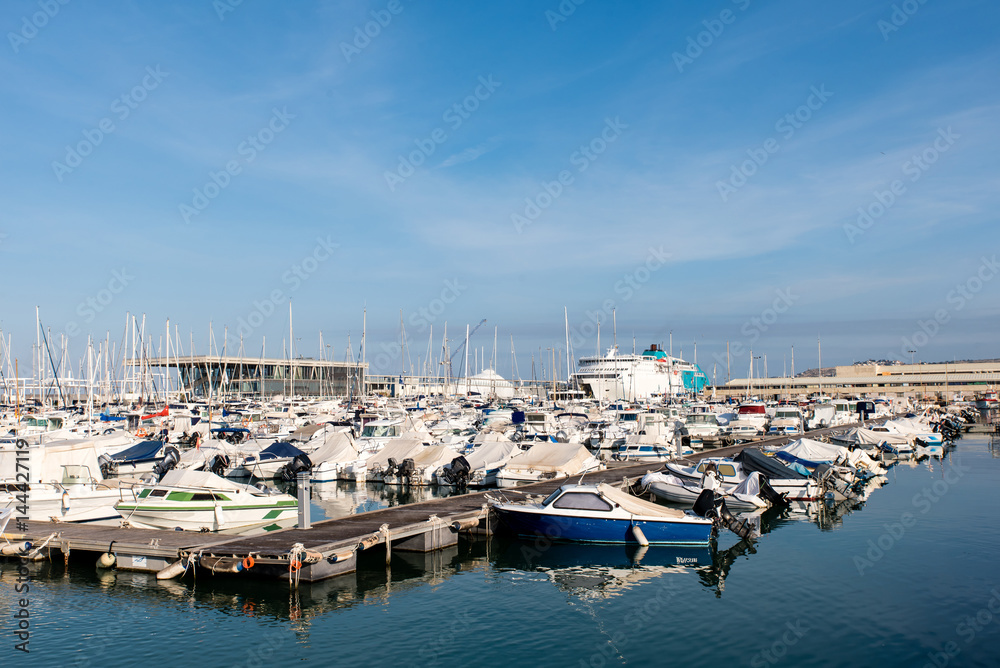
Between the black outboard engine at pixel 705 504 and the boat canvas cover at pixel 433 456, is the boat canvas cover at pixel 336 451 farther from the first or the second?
the black outboard engine at pixel 705 504

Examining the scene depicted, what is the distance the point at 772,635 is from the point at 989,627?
16.7 ft

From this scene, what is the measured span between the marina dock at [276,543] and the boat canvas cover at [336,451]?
15002 mm

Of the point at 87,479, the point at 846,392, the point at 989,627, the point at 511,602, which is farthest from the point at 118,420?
the point at 846,392

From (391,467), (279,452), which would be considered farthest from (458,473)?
(279,452)


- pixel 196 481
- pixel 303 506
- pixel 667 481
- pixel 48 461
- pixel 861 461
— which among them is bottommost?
pixel 861 461

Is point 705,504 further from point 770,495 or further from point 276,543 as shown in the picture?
point 276,543

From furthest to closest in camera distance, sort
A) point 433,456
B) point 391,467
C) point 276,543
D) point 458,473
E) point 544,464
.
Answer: point 433,456 < point 391,467 < point 458,473 < point 544,464 < point 276,543

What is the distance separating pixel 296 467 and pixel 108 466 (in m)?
9.18

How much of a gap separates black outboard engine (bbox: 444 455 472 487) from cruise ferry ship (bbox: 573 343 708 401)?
97.6 m

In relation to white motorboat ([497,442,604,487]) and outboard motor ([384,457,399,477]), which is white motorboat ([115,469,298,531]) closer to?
white motorboat ([497,442,604,487])

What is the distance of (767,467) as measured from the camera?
3494 centimetres

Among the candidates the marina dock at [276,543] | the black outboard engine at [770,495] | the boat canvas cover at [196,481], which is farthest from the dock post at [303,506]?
the black outboard engine at [770,495]

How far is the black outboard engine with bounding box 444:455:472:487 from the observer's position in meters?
37.8

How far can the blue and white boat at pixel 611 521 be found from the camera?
24.6m
